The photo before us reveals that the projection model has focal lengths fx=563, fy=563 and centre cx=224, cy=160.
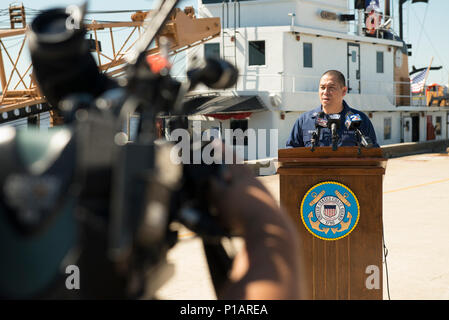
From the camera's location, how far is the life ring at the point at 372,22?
29.1 metres

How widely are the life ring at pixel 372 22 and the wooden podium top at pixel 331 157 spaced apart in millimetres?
26702

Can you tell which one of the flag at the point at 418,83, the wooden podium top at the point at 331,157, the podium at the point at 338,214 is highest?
the flag at the point at 418,83

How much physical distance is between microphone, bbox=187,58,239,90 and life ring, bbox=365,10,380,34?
2964cm

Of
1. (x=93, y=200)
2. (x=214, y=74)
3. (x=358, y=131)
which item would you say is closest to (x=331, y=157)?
(x=358, y=131)

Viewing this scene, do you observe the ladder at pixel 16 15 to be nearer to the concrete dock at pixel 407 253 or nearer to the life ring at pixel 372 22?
the concrete dock at pixel 407 253

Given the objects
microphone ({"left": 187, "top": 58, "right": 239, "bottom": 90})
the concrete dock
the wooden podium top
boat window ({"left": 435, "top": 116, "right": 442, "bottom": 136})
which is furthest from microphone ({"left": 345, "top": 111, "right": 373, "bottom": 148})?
boat window ({"left": 435, "top": 116, "right": 442, "bottom": 136})

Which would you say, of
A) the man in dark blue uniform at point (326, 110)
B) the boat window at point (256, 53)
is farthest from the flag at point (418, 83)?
the man in dark blue uniform at point (326, 110)

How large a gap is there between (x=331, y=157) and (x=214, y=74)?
3113 mm

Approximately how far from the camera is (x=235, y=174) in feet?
3.70

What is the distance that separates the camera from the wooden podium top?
399 centimetres

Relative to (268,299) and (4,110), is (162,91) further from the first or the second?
(4,110)

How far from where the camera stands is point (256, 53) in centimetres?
2462

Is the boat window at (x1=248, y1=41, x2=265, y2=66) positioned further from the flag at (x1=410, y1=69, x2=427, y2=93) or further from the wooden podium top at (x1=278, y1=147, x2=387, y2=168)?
the wooden podium top at (x1=278, y1=147, x2=387, y2=168)

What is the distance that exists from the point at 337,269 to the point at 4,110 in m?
18.0
